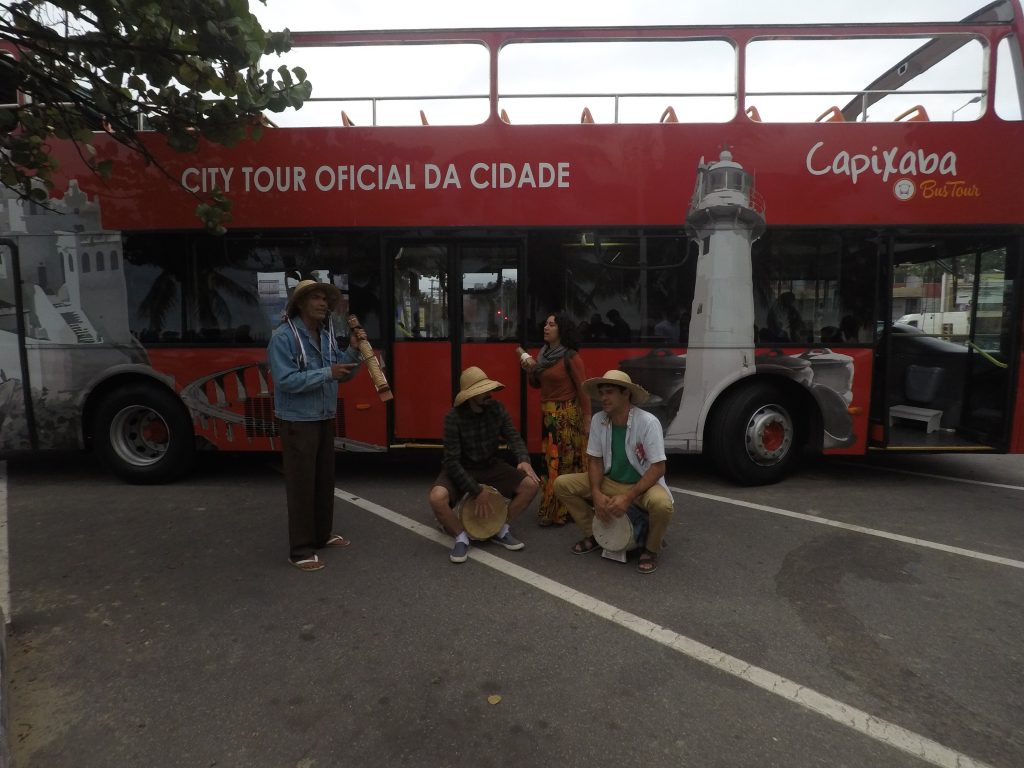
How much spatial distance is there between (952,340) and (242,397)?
22.2ft

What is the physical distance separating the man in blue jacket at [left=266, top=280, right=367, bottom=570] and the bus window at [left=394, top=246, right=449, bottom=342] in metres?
1.53

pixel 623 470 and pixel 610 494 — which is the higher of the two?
pixel 623 470

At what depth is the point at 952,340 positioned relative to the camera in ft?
18.5

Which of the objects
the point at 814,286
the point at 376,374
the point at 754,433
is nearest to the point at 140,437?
the point at 376,374

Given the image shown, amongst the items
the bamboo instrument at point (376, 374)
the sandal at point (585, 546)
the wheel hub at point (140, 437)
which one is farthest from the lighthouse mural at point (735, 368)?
the wheel hub at point (140, 437)

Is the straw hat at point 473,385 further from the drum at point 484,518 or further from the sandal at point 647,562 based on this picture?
the sandal at point 647,562

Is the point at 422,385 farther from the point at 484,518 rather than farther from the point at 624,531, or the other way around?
the point at 624,531

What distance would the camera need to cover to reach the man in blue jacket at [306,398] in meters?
3.66

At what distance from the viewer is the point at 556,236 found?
536cm

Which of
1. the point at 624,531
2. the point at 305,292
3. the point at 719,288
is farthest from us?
→ the point at 719,288

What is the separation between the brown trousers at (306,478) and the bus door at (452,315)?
1.63 m

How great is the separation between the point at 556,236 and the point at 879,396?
332 cm

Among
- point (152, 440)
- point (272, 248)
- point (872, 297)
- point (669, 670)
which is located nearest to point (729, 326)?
point (872, 297)

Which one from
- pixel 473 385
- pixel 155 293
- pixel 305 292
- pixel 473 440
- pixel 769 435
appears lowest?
pixel 769 435
